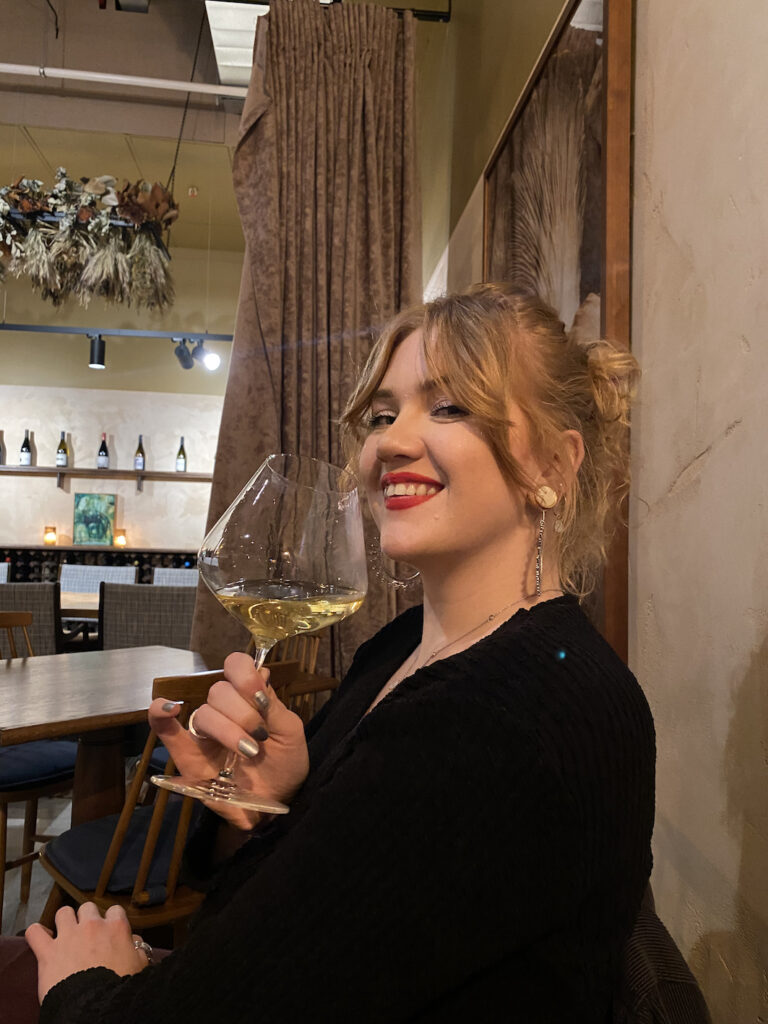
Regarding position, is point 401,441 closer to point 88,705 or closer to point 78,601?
point 88,705

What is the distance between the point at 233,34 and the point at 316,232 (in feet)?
4.52

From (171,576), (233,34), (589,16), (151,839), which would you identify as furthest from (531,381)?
(171,576)

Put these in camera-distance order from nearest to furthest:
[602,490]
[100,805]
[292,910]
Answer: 1. [292,910]
2. [602,490]
3. [100,805]

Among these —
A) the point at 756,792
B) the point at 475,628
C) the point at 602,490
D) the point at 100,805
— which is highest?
the point at 602,490

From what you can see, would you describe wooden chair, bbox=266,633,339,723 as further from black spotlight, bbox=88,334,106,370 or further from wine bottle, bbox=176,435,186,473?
wine bottle, bbox=176,435,186,473

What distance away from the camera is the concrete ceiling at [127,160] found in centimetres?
528

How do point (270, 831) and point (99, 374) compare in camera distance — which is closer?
point (270, 831)

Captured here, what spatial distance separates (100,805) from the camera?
7.80ft

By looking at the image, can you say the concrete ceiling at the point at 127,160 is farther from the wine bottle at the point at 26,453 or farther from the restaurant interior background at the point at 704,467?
the restaurant interior background at the point at 704,467

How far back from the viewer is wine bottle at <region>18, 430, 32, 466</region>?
22.5ft

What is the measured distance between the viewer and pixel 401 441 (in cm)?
91

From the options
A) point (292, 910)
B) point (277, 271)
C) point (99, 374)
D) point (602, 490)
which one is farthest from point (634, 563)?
point (99, 374)

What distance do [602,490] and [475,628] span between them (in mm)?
289

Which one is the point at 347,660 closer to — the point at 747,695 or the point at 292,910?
the point at 747,695
